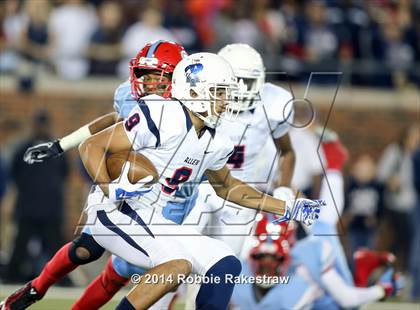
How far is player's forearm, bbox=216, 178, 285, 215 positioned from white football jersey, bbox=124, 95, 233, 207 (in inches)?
6.6

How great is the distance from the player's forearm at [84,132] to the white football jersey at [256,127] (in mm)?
749

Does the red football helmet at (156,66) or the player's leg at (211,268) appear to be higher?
the red football helmet at (156,66)

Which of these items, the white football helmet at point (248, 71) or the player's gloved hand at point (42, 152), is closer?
the player's gloved hand at point (42, 152)


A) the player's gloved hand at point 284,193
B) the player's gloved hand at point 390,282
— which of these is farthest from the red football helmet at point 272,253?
the player's gloved hand at point 390,282

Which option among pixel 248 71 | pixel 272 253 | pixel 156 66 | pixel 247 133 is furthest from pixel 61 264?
pixel 248 71

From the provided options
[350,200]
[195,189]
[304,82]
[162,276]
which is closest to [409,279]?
[350,200]

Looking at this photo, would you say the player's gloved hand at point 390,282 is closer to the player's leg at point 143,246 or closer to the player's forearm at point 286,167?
the player's forearm at point 286,167

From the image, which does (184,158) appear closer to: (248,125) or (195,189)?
(195,189)

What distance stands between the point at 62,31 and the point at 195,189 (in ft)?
18.7

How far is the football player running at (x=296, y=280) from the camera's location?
7527 mm

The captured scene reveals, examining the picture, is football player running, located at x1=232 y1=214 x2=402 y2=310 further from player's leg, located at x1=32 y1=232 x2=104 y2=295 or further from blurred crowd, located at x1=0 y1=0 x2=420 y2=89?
blurred crowd, located at x1=0 y1=0 x2=420 y2=89

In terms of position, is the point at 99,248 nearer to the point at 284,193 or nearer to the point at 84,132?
the point at 84,132

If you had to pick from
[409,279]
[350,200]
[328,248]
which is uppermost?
[328,248]

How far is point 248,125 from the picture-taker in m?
7.77
